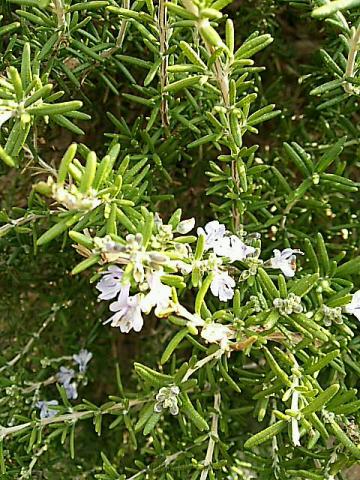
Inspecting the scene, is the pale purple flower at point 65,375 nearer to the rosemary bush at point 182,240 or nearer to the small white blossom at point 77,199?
the rosemary bush at point 182,240

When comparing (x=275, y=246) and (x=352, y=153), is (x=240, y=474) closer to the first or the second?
(x=275, y=246)

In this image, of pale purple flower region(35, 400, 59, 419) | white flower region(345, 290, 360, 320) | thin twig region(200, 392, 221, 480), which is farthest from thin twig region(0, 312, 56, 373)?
white flower region(345, 290, 360, 320)

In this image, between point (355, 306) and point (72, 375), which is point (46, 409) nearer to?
point (72, 375)

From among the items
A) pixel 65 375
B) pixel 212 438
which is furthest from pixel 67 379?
pixel 212 438

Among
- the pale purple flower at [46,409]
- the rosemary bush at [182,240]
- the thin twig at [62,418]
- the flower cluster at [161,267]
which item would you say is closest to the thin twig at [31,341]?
the rosemary bush at [182,240]

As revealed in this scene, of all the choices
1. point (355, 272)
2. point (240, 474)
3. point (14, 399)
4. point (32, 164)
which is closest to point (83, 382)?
point (14, 399)

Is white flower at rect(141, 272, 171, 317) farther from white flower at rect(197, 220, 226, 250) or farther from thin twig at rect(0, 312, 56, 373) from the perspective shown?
thin twig at rect(0, 312, 56, 373)
